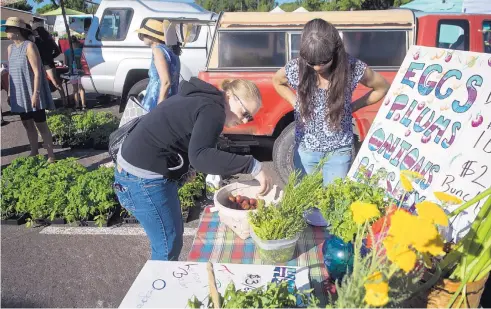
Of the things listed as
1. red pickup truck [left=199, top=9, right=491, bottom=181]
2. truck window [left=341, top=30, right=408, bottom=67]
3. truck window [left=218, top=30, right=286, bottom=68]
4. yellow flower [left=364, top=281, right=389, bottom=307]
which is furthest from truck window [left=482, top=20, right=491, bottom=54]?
yellow flower [left=364, top=281, right=389, bottom=307]

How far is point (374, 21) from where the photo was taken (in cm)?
452

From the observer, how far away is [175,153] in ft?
6.48

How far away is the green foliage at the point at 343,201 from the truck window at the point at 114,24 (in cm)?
680

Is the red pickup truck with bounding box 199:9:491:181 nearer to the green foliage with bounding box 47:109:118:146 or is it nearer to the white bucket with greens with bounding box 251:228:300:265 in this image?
the green foliage with bounding box 47:109:118:146

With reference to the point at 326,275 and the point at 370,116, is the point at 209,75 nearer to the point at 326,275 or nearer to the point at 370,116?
the point at 370,116

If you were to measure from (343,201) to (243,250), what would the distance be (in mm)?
535

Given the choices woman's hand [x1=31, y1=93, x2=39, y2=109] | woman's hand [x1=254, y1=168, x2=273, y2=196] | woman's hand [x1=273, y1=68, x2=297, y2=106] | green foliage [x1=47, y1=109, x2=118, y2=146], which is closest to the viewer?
woman's hand [x1=254, y1=168, x2=273, y2=196]

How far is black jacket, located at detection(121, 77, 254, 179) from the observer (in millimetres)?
1719

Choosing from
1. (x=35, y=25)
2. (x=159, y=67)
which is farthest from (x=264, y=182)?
(x=35, y=25)

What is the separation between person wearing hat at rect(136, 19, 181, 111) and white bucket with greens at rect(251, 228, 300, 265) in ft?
7.53

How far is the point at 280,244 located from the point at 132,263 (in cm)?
204

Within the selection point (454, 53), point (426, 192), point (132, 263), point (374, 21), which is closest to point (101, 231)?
point (132, 263)

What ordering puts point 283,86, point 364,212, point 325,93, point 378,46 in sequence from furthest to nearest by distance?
point 378,46
point 283,86
point 325,93
point 364,212

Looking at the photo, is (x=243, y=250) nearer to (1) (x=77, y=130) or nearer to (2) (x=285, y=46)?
(2) (x=285, y=46)
